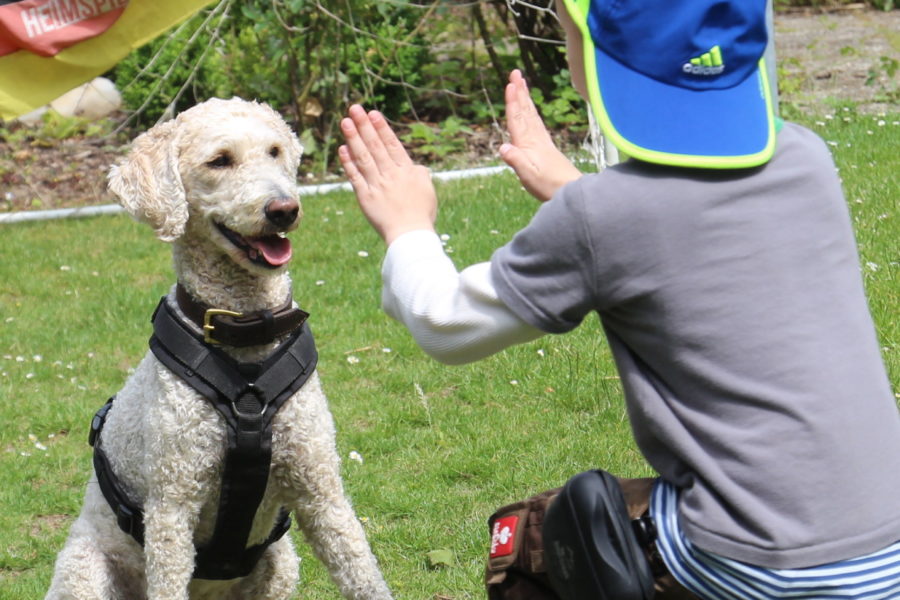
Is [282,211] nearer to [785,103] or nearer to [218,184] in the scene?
[218,184]

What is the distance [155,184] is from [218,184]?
16cm

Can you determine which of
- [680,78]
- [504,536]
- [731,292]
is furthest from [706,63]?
[504,536]

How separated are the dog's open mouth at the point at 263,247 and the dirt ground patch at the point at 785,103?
5493 millimetres

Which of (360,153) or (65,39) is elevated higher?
(360,153)

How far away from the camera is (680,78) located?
2.01m

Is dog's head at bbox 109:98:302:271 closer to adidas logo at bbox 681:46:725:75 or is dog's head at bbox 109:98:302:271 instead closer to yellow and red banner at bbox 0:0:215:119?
adidas logo at bbox 681:46:725:75

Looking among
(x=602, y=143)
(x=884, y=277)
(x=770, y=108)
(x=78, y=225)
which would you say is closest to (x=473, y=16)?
(x=602, y=143)

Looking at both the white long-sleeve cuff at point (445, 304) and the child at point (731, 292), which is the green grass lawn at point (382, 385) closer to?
the white long-sleeve cuff at point (445, 304)

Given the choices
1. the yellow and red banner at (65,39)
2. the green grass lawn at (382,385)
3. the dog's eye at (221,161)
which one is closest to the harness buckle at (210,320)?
the dog's eye at (221,161)

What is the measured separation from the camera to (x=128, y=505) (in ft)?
10.9

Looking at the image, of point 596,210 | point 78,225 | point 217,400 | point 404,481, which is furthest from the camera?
point 78,225

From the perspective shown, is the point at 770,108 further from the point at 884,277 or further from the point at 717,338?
the point at 884,277

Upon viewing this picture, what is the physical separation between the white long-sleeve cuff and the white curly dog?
2.70 ft

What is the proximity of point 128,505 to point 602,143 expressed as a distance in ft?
12.9
